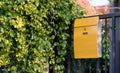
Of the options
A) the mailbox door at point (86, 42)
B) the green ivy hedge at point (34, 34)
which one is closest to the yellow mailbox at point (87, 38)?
the mailbox door at point (86, 42)

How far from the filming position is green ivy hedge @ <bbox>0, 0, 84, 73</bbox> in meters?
4.00

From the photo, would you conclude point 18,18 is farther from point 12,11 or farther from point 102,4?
point 102,4

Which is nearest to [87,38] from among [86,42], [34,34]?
[86,42]

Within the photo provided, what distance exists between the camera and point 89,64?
4098 millimetres

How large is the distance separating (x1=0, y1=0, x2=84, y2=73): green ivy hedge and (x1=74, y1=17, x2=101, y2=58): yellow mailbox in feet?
0.59

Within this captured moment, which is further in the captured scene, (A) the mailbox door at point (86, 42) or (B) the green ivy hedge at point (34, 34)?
(B) the green ivy hedge at point (34, 34)

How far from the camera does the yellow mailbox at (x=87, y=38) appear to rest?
3.82 metres

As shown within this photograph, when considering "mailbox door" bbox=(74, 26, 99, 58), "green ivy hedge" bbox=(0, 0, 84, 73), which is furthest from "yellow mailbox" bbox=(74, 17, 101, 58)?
"green ivy hedge" bbox=(0, 0, 84, 73)

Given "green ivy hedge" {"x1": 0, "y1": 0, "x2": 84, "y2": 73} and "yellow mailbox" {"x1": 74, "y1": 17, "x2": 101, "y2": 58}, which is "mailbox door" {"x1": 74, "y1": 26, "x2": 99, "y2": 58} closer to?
"yellow mailbox" {"x1": 74, "y1": 17, "x2": 101, "y2": 58}

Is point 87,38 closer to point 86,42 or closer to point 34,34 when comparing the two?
point 86,42

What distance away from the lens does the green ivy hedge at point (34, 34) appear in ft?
13.1

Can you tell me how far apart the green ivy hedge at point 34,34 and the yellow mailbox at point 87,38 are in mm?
180

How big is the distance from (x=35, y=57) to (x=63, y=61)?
458mm

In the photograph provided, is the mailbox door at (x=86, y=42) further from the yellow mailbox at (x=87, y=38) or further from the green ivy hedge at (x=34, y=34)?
the green ivy hedge at (x=34, y=34)
